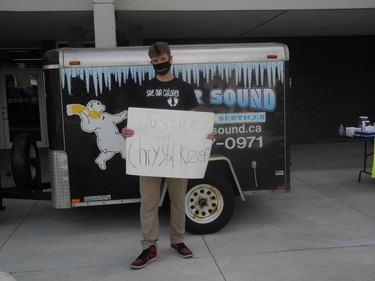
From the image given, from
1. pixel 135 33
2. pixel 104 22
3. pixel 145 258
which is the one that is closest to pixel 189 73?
pixel 145 258

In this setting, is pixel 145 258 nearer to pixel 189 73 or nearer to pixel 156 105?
pixel 156 105

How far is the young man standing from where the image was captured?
4.12m

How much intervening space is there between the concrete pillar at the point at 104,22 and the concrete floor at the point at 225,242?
290cm

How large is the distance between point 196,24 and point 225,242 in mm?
6211

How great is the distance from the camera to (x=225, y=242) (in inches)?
192

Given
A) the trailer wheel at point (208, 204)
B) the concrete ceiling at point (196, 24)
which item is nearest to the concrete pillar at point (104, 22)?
the concrete ceiling at point (196, 24)

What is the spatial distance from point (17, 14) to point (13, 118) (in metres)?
5.72

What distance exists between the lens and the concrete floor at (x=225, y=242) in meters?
4.11

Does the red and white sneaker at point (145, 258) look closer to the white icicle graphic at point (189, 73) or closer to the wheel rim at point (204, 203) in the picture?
the wheel rim at point (204, 203)

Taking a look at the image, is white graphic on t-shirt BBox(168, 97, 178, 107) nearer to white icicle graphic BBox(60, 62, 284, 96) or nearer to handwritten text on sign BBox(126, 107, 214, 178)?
handwritten text on sign BBox(126, 107, 214, 178)

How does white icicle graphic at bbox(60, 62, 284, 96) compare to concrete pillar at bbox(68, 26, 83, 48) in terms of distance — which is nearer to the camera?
white icicle graphic at bbox(60, 62, 284, 96)

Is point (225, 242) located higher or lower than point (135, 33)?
lower

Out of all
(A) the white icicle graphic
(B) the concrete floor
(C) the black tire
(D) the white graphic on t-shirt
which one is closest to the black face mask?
(D) the white graphic on t-shirt

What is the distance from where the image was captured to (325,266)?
4.18 metres
